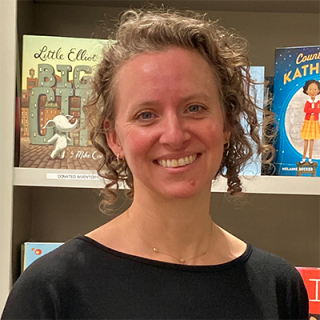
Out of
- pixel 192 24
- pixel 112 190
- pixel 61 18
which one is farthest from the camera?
pixel 61 18

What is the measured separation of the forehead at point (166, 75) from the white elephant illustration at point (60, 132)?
319 mm

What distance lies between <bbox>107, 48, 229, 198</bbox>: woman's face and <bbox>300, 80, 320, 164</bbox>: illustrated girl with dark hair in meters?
0.39

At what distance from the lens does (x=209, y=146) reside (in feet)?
2.48

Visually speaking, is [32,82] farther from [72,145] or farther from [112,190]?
[112,190]

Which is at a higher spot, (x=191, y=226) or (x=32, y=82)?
(x=32, y=82)

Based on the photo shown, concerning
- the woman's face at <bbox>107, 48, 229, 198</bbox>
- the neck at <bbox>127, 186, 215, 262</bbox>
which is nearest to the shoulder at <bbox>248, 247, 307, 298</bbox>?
the neck at <bbox>127, 186, 215, 262</bbox>

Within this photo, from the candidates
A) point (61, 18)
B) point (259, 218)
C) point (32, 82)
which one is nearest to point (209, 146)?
point (32, 82)

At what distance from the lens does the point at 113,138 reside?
0.86 m

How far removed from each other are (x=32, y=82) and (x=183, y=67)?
479 mm

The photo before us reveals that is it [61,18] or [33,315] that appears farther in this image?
[61,18]

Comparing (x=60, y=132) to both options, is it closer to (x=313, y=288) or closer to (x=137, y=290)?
(x=137, y=290)

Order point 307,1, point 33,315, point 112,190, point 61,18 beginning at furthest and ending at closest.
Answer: point 61,18 < point 307,1 < point 112,190 < point 33,315

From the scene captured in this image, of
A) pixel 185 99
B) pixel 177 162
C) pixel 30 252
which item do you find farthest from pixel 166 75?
pixel 30 252

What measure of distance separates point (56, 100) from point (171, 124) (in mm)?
457
